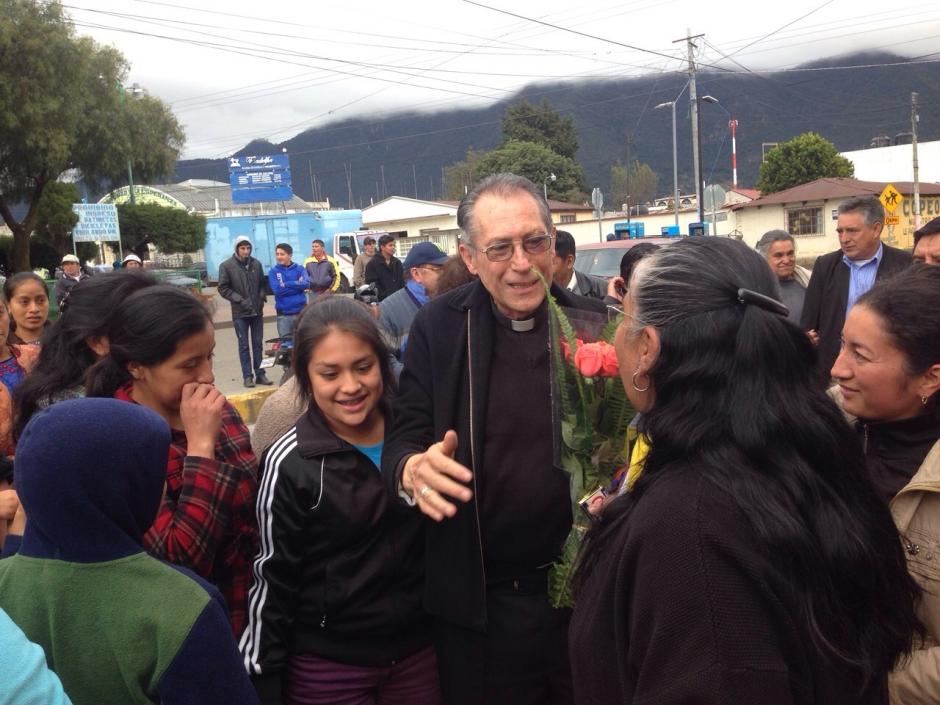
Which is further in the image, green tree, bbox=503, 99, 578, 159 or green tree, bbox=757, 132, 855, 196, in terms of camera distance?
green tree, bbox=503, 99, 578, 159

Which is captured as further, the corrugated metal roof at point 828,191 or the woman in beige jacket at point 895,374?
the corrugated metal roof at point 828,191

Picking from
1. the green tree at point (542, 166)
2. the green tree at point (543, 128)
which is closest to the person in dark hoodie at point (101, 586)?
the green tree at point (542, 166)

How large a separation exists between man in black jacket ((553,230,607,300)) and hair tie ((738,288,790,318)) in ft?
12.2

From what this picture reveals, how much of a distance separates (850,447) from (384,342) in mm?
1676

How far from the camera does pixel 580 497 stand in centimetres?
201

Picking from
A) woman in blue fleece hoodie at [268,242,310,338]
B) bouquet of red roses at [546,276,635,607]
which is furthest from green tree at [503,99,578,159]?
bouquet of red roses at [546,276,635,607]

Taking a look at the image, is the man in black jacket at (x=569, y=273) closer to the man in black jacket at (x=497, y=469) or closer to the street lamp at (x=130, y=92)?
the man in black jacket at (x=497, y=469)

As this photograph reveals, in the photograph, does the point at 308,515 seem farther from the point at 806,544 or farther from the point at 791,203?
the point at 791,203

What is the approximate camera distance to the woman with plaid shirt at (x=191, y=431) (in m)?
2.17

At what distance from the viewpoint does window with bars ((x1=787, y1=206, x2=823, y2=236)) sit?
41250mm

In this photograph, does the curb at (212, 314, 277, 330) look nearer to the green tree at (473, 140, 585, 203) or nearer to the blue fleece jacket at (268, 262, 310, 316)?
the blue fleece jacket at (268, 262, 310, 316)

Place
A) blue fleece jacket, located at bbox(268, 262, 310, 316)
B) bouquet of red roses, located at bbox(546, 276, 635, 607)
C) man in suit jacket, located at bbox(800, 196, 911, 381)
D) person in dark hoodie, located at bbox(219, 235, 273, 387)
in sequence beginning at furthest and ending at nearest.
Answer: blue fleece jacket, located at bbox(268, 262, 310, 316), person in dark hoodie, located at bbox(219, 235, 273, 387), man in suit jacket, located at bbox(800, 196, 911, 381), bouquet of red roses, located at bbox(546, 276, 635, 607)

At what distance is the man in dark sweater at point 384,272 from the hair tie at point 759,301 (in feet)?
33.9

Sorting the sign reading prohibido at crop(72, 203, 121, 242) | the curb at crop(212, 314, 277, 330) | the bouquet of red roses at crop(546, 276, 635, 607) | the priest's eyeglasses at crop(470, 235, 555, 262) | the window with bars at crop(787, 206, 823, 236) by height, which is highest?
the sign reading prohibido at crop(72, 203, 121, 242)
